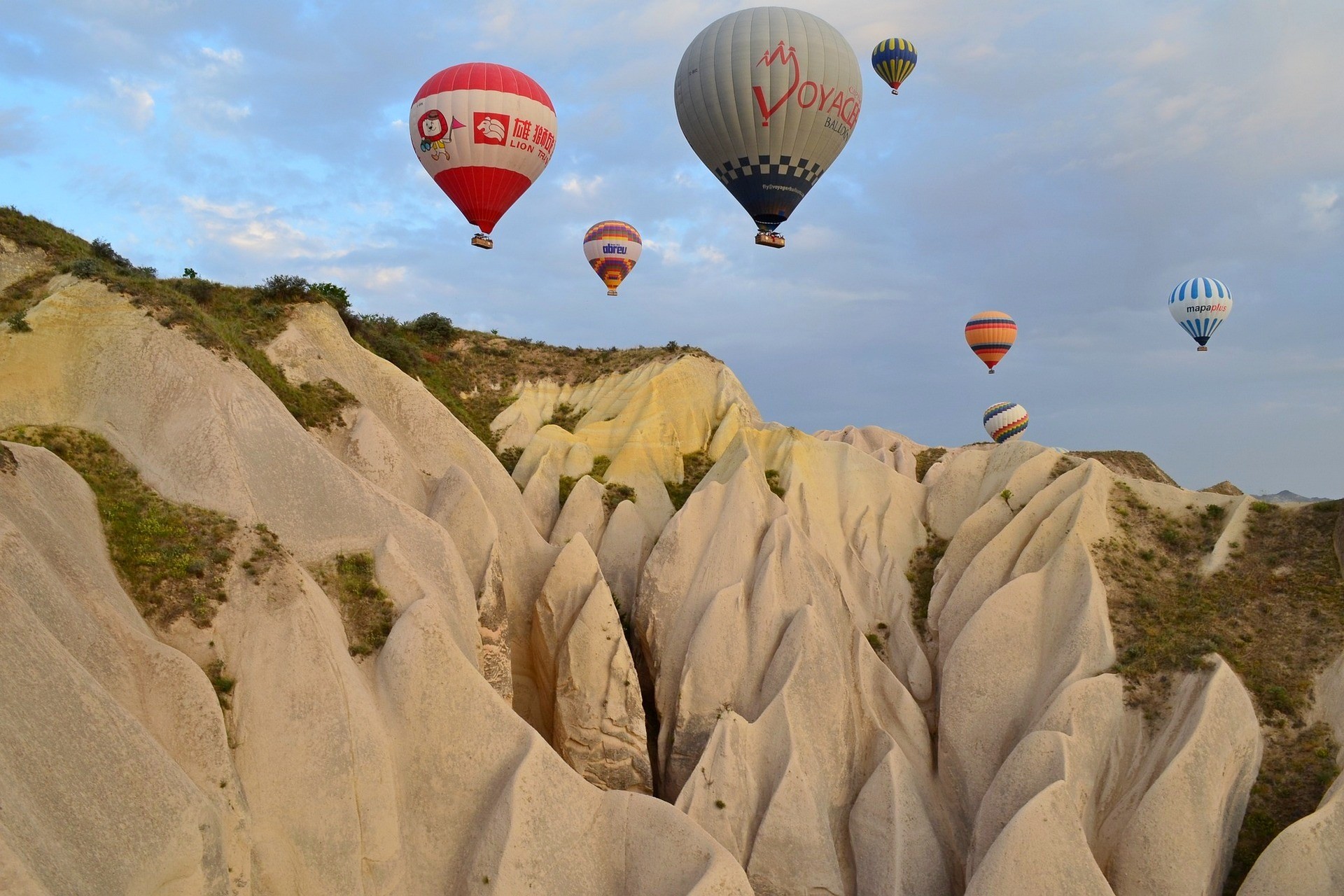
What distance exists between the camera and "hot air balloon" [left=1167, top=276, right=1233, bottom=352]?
50625 millimetres

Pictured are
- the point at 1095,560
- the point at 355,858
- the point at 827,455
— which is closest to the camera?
the point at 355,858

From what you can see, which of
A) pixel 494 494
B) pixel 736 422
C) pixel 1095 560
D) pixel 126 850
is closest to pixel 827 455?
pixel 736 422

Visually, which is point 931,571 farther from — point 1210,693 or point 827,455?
point 1210,693

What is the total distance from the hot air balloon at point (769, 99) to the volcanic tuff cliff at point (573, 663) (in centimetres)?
928

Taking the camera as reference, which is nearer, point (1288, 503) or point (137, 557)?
point (137, 557)

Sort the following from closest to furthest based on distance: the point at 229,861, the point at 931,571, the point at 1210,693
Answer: the point at 229,861
the point at 1210,693
the point at 931,571

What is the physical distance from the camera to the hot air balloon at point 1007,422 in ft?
200

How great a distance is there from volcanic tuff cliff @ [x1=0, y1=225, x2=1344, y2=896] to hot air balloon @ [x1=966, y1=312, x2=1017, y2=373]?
1896cm

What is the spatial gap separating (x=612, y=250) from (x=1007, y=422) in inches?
1000

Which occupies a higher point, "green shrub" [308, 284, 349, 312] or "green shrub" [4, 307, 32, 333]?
"green shrub" [308, 284, 349, 312]

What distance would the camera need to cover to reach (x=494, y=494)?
32.2 meters

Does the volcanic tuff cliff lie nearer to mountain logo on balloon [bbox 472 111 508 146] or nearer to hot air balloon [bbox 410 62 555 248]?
hot air balloon [bbox 410 62 555 248]

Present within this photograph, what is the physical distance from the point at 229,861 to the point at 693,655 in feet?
47.0

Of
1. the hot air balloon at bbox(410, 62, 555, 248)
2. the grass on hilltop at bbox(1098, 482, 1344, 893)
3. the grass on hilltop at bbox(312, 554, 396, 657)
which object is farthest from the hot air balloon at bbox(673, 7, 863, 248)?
the grass on hilltop at bbox(312, 554, 396, 657)
